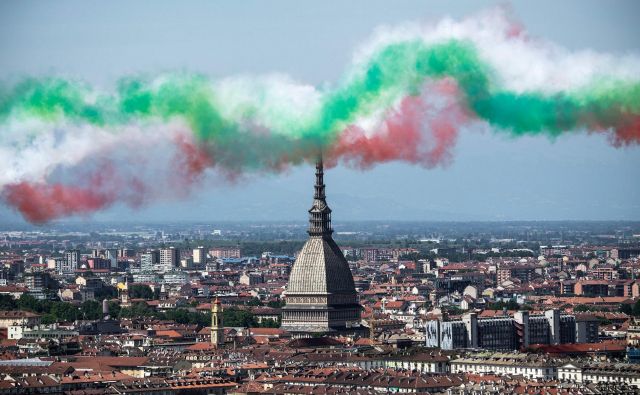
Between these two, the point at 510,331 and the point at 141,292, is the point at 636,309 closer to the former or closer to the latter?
the point at 510,331

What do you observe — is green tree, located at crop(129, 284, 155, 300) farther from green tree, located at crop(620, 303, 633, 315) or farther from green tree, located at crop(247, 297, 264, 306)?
green tree, located at crop(620, 303, 633, 315)

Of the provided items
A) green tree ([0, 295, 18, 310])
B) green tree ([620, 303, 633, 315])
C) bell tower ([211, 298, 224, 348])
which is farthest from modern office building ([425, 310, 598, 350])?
green tree ([0, 295, 18, 310])

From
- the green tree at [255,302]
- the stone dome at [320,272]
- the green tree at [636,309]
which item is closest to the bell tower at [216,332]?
the stone dome at [320,272]

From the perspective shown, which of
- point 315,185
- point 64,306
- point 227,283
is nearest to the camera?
point 315,185

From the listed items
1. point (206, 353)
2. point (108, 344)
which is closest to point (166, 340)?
point (108, 344)

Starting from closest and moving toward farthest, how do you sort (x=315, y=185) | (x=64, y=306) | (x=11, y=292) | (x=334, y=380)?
(x=334, y=380) → (x=315, y=185) → (x=64, y=306) → (x=11, y=292)

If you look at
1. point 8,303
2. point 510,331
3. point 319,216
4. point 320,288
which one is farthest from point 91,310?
point 510,331

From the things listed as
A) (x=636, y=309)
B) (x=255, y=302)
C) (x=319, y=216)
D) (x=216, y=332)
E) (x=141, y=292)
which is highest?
(x=319, y=216)

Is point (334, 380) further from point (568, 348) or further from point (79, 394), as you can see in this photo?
point (568, 348)
